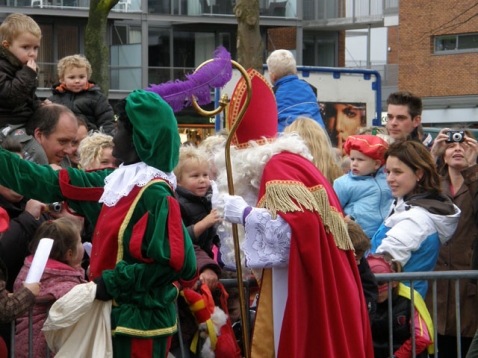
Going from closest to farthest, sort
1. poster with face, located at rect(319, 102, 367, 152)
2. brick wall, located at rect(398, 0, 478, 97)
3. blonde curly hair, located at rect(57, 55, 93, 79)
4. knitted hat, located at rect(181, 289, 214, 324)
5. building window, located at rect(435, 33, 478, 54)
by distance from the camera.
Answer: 1. knitted hat, located at rect(181, 289, 214, 324)
2. blonde curly hair, located at rect(57, 55, 93, 79)
3. poster with face, located at rect(319, 102, 367, 152)
4. brick wall, located at rect(398, 0, 478, 97)
5. building window, located at rect(435, 33, 478, 54)

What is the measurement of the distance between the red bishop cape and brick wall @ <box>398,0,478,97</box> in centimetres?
3009

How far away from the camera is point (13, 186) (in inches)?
175

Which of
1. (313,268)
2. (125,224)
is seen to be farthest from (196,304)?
(125,224)

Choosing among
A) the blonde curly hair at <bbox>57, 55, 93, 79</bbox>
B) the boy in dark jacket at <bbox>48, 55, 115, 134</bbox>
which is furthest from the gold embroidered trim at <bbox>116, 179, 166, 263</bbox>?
the blonde curly hair at <bbox>57, 55, 93, 79</bbox>

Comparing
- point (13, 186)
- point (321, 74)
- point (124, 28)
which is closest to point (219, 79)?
point (13, 186)

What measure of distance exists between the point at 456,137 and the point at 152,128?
318 centimetres

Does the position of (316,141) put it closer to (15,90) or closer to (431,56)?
(15,90)

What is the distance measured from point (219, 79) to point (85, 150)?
129 cm

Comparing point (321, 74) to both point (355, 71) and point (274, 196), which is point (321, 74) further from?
point (274, 196)

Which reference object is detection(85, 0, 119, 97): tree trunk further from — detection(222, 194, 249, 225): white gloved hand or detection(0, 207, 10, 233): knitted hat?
detection(0, 207, 10, 233): knitted hat

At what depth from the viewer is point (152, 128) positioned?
424 centimetres

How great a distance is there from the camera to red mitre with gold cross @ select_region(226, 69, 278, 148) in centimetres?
511

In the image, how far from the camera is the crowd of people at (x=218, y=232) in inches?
168

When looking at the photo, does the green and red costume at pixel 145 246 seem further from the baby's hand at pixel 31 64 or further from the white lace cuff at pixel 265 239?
the baby's hand at pixel 31 64
